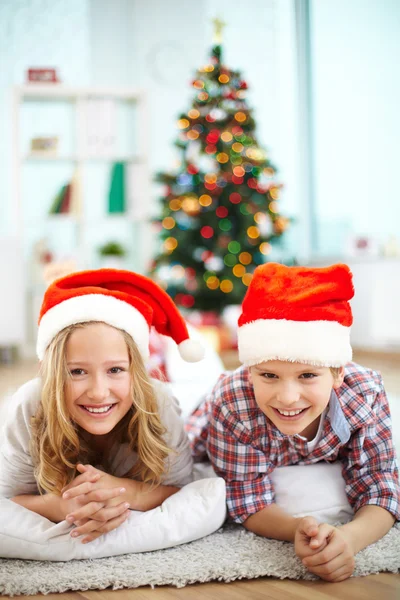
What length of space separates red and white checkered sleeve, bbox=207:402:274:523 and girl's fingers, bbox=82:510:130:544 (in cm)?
25

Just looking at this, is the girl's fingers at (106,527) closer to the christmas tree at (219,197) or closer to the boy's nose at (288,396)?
the boy's nose at (288,396)

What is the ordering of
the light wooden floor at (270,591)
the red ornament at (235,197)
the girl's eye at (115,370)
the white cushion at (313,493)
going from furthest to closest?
the red ornament at (235,197) → the white cushion at (313,493) → the girl's eye at (115,370) → the light wooden floor at (270,591)

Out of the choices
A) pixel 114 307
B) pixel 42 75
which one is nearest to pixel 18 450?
pixel 114 307

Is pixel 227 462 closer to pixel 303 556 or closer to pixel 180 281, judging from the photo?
pixel 303 556

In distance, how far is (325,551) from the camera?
119 cm

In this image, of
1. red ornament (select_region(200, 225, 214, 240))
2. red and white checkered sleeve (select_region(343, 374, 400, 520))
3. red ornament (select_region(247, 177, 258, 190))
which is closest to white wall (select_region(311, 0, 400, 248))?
red ornament (select_region(247, 177, 258, 190))

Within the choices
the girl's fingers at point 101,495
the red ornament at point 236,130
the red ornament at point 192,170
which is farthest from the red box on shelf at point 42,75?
the girl's fingers at point 101,495

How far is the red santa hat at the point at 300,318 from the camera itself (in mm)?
1270

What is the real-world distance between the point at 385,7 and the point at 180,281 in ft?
7.28

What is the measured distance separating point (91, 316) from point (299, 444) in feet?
1.72

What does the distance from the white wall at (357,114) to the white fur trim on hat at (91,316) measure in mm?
3373

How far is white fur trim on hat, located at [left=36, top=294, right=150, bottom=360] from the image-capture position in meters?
1.35

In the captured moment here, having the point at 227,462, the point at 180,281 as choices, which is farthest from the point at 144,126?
the point at 227,462

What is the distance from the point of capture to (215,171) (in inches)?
175
